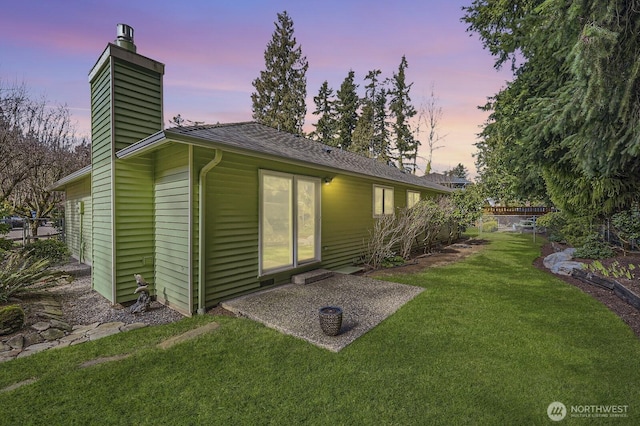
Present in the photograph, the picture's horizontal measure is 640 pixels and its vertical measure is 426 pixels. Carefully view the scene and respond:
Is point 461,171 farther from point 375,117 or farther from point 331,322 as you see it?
point 331,322

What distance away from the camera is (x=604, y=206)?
707cm

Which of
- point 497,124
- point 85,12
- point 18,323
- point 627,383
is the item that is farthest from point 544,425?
point 85,12

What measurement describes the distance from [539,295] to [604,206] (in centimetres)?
365

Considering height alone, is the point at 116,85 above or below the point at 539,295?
above

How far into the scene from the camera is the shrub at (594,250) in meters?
7.34

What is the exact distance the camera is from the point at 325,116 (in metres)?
29.8

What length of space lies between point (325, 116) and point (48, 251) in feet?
85.4

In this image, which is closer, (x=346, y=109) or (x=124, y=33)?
(x=124, y=33)

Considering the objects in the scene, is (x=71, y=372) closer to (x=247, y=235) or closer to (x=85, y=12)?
(x=247, y=235)

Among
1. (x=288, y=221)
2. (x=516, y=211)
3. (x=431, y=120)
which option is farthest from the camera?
(x=431, y=120)

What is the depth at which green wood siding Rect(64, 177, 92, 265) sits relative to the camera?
8.05 metres

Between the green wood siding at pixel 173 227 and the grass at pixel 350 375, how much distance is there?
2.46 ft

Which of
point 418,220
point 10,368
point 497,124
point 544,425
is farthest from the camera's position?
point 497,124

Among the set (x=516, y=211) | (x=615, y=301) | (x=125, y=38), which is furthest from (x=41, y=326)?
(x=516, y=211)
